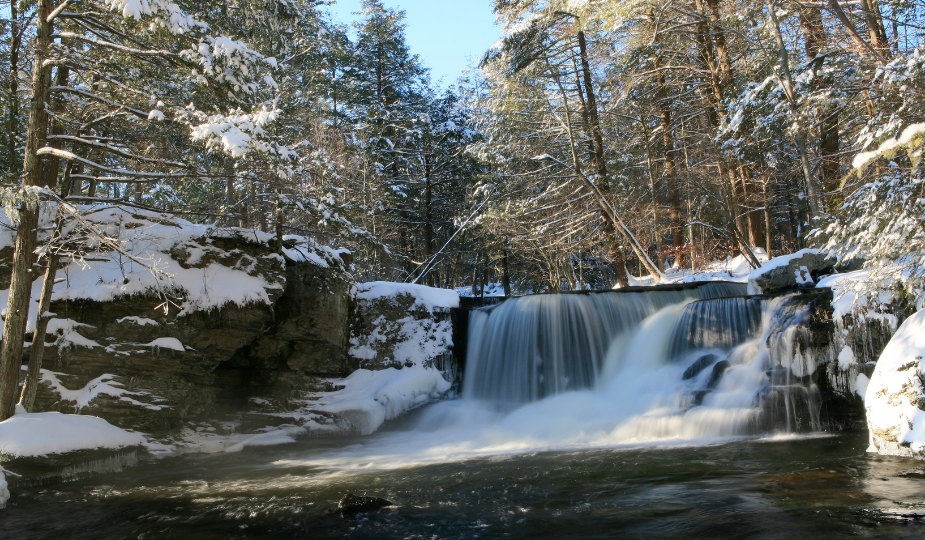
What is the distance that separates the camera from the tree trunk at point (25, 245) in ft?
23.6

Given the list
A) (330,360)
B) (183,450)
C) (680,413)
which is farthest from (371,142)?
(680,413)

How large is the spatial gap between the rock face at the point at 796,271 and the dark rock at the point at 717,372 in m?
2.84

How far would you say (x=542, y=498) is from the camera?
6188 millimetres

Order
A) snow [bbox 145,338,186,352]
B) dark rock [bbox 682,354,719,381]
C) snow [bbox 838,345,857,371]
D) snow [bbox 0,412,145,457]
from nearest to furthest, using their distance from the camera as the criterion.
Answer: snow [bbox 0,412,145,457], snow [bbox 838,345,857,371], snow [bbox 145,338,186,352], dark rock [bbox 682,354,719,381]

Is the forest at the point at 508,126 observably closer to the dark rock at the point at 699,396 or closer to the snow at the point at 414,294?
the snow at the point at 414,294

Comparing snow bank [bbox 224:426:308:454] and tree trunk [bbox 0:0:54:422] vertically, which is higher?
tree trunk [bbox 0:0:54:422]

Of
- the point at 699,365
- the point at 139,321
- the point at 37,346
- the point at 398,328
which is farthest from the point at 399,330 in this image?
the point at 37,346

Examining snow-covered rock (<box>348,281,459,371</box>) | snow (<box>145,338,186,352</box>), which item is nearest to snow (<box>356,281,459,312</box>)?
snow-covered rock (<box>348,281,459,371</box>)

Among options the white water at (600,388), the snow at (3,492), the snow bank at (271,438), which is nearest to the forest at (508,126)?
the white water at (600,388)

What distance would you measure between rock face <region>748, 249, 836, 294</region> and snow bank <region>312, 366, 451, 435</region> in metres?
7.15

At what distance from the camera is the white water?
28.6 ft

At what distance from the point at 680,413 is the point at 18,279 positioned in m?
9.71

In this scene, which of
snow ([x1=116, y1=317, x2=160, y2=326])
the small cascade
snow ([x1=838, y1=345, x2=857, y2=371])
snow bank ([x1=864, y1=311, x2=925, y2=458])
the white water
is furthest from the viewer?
the small cascade

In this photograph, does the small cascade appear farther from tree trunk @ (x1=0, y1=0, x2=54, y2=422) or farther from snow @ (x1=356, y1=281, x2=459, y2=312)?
tree trunk @ (x1=0, y1=0, x2=54, y2=422)
